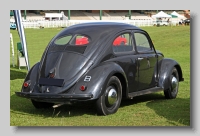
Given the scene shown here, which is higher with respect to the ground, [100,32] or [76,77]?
[100,32]

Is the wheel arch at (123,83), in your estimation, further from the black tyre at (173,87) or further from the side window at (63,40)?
A: the black tyre at (173,87)

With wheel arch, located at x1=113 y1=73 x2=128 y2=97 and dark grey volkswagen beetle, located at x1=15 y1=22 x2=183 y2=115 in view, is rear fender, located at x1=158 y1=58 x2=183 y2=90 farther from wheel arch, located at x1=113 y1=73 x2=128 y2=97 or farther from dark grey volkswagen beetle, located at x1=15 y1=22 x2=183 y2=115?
wheel arch, located at x1=113 y1=73 x2=128 y2=97

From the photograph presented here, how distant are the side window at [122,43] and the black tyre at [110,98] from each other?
29.2 inches

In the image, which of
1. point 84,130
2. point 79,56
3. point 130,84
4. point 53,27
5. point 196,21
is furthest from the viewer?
point 53,27

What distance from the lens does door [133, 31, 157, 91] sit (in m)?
9.89

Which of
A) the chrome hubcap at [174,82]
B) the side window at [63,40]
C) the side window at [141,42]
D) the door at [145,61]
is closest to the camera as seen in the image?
the side window at [63,40]

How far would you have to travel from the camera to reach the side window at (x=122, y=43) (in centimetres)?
936

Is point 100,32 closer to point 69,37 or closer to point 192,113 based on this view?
point 69,37

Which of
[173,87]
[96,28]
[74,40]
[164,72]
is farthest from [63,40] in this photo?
[173,87]

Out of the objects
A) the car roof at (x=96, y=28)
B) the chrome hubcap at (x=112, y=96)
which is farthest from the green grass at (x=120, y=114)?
the car roof at (x=96, y=28)

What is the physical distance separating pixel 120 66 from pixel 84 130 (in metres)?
1.94

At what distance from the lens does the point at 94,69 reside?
873cm

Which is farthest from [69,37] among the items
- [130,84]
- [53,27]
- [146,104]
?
[53,27]

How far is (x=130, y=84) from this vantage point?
9484 millimetres
